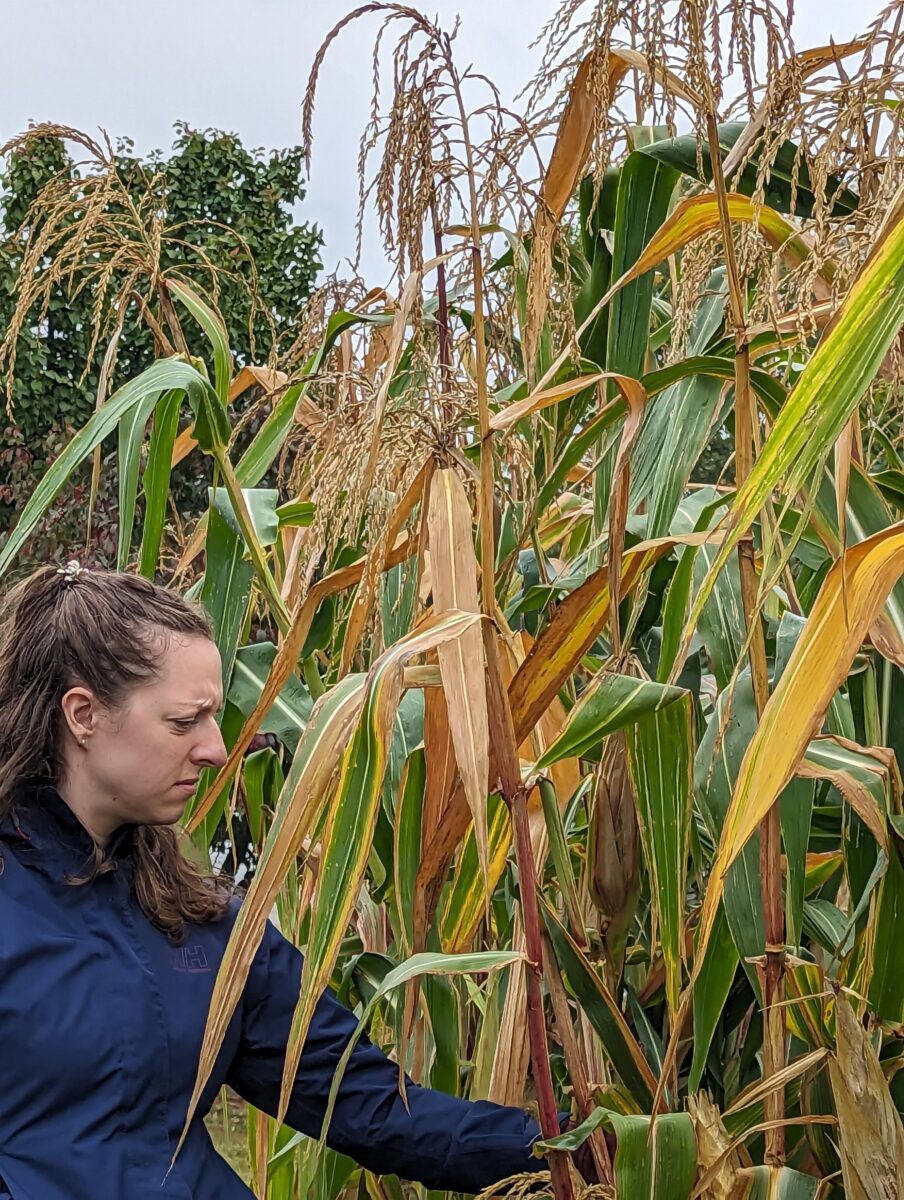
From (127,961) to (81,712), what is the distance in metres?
0.19

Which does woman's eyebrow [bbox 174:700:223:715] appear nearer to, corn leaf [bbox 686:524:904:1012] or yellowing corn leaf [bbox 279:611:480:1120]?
yellowing corn leaf [bbox 279:611:480:1120]

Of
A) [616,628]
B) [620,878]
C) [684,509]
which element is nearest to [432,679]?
[616,628]

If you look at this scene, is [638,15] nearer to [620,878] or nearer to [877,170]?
[877,170]

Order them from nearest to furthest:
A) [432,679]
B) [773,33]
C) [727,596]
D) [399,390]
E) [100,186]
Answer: [773,33] → [432,679] → [727,596] → [100,186] → [399,390]

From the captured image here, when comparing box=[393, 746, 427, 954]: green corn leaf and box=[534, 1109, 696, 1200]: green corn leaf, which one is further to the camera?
box=[393, 746, 427, 954]: green corn leaf

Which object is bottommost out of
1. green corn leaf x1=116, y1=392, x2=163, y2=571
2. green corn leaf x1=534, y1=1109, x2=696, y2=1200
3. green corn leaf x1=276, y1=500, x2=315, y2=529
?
green corn leaf x1=534, y1=1109, x2=696, y2=1200

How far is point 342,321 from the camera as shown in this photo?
44.7 inches

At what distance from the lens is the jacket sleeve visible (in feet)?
3.15

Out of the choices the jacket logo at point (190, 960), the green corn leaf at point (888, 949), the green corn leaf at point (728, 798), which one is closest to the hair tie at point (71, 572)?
the jacket logo at point (190, 960)

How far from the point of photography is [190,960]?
1043mm

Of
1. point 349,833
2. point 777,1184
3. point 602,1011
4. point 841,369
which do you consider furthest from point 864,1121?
point 841,369

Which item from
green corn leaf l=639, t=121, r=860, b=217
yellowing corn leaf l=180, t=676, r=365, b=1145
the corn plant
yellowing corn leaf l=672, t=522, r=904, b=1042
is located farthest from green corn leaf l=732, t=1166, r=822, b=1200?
green corn leaf l=639, t=121, r=860, b=217

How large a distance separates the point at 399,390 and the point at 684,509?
0.29 metres

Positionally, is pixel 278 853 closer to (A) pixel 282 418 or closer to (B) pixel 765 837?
(B) pixel 765 837
